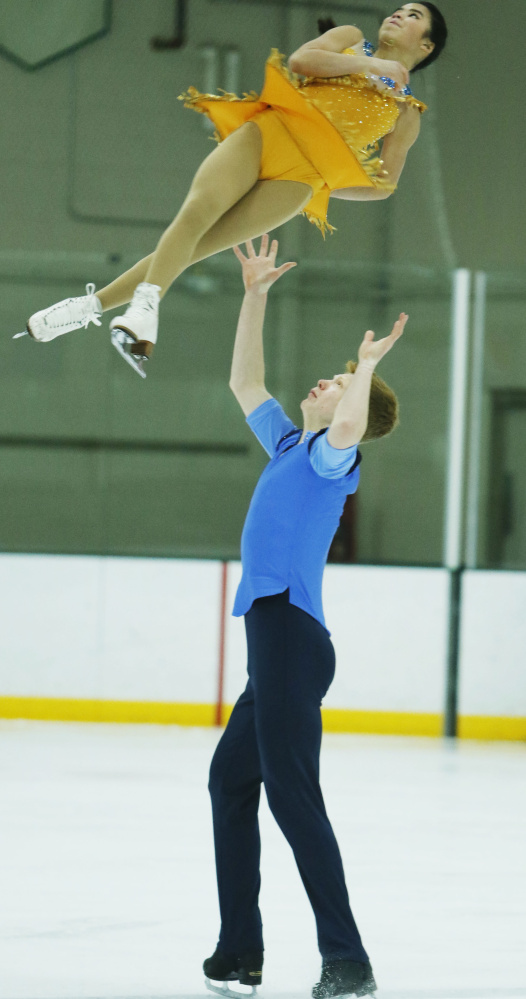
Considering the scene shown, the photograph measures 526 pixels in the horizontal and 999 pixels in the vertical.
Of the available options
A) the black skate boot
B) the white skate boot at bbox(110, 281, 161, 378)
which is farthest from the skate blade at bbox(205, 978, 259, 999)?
the white skate boot at bbox(110, 281, 161, 378)

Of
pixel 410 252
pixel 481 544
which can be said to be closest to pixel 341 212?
pixel 410 252

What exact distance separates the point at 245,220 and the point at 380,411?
54cm

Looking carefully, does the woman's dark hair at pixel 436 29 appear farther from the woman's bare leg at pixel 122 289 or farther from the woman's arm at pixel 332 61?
the woman's bare leg at pixel 122 289

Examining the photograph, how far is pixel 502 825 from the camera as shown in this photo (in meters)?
4.52

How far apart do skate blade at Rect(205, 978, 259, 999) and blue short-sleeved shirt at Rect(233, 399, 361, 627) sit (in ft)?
2.67

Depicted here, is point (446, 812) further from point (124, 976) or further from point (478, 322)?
point (478, 322)

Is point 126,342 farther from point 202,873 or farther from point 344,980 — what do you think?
point 202,873

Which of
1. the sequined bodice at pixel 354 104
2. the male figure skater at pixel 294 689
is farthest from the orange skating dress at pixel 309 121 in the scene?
the male figure skater at pixel 294 689

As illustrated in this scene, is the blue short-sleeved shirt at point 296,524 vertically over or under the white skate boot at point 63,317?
under

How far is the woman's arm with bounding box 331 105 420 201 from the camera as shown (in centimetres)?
303

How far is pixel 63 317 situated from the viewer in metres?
2.63

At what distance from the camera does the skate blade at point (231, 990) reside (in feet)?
8.45

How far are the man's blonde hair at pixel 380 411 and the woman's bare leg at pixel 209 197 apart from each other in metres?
0.44

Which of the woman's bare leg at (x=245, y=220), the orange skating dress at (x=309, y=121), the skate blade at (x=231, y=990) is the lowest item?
the skate blade at (x=231, y=990)
